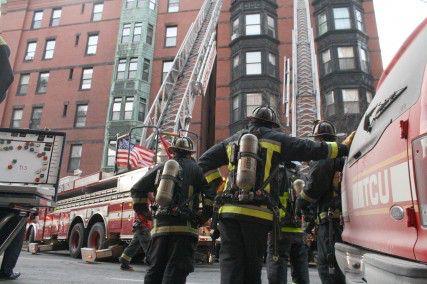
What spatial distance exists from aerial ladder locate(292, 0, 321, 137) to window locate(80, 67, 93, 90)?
44.6 feet

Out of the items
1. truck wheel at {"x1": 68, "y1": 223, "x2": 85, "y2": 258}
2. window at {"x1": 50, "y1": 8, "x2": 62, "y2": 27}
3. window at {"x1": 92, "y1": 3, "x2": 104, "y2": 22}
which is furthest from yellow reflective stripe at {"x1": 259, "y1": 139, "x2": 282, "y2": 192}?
window at {"x1": 50, "y1": 8, "x2": 62, "y2": 27}

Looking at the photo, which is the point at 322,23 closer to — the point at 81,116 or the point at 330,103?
the point at 330,103

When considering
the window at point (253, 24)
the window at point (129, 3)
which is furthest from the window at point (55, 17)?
the window at point (253, 24)

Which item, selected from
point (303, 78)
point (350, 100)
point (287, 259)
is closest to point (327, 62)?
point (350, 100)

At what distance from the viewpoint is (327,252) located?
4.09 m

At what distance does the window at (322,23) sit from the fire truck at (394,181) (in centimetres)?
2156

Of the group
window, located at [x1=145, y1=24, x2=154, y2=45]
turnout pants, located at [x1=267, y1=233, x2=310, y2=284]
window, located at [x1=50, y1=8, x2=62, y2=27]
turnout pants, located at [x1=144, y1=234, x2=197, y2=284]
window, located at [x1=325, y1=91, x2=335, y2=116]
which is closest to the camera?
turnout pants, located at [x1=144, y1=234, x2=197, y2=284]

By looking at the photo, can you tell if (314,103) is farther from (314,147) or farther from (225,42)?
(314,147)

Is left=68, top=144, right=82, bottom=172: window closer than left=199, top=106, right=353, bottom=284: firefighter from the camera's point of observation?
No

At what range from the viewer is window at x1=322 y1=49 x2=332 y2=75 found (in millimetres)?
21703

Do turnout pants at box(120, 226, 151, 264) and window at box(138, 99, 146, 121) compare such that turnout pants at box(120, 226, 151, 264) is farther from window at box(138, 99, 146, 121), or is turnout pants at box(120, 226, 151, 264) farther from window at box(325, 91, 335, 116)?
window at box(138, 99, 146, 121)

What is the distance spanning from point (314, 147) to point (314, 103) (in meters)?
14.0

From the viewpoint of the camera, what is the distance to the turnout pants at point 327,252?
400cm

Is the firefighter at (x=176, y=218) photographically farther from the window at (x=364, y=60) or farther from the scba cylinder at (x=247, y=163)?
the window at (x=364, y=60)
